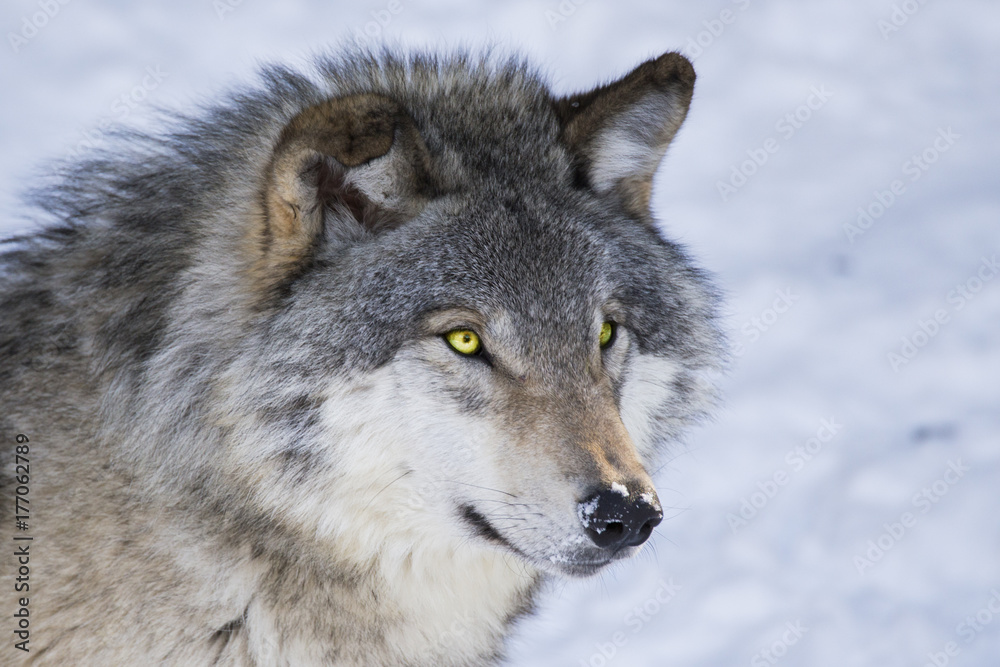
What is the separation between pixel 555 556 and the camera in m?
2.37

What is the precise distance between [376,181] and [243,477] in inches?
35.9

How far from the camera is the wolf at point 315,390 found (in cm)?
244

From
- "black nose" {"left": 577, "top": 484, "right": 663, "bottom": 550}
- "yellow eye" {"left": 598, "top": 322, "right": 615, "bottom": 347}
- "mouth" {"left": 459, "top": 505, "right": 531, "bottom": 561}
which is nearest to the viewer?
"black nose" {"left": 577, "top": 484, "right": 663, "bottom": 550}

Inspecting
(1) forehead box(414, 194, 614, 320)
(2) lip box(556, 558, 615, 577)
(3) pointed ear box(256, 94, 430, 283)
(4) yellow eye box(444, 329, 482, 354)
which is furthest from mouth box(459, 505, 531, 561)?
(3) pointed ear box(256, 94, 430, 283)

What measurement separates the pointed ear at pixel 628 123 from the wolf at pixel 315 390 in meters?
0.02

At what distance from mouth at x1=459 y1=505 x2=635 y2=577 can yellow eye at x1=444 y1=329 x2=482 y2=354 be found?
16.9 inches

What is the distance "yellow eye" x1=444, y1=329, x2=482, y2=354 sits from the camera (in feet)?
8.27

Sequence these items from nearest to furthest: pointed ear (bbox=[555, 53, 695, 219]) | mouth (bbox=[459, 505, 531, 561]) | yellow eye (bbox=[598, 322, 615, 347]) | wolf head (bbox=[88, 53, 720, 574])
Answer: wolf head (bbox=[88, 53, 720, 574]) < mouth (bbox=[459, 505, 531, 561]) < yellow eye (bbox=[598, 322, 615, 347]) < pointed ear (bbox=[555, 53, 695, 219])

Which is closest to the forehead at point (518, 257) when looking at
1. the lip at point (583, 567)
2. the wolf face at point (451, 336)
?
the wolf face at point (451, 336)

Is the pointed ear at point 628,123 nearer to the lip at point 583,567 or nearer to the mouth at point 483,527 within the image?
the mouth at point 483,527

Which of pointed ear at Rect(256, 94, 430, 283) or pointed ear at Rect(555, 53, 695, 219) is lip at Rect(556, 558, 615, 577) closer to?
pointed ear at Rect(256, 94, 430, 283)

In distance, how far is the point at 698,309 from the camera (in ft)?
10.1

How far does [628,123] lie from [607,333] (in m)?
0.76

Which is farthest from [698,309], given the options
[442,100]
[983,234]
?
[983,234]
